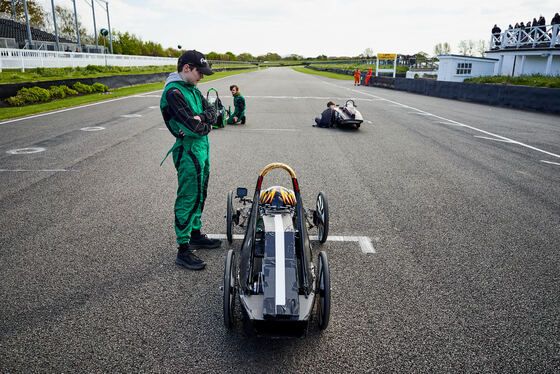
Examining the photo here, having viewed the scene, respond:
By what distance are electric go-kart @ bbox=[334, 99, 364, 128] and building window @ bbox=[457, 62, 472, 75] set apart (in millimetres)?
29265

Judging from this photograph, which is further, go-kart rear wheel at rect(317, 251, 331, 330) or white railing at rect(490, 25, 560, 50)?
white railing at rect(490, 25, 560, 50)

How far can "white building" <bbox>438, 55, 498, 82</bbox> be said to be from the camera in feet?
119

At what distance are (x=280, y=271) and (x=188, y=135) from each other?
68.8 inches

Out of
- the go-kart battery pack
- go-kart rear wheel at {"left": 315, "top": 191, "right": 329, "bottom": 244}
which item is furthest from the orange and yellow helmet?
go-kart rear wheel at {"left": 315, "top": 191, "right": 329, "bottom": 244}

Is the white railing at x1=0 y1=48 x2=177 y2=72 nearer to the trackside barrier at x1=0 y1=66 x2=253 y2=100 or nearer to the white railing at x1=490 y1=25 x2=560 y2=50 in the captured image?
the trackside barrier at x1=0 y1=66 x2=253 y2=100

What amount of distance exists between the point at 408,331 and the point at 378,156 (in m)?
6.39

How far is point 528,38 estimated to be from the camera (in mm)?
33000

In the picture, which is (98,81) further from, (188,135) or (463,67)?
(463,67)

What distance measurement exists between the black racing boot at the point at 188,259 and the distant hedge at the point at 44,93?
15.6 metres

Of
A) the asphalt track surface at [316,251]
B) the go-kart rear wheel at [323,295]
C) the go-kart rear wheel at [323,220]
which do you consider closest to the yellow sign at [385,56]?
the asphalt track surface at [316,251]

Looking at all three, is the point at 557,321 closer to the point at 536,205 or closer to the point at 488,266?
the point at 488,266

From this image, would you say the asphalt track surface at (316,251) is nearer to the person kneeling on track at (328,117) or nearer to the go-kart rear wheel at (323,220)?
the go-kart rear wheel at (323,220)

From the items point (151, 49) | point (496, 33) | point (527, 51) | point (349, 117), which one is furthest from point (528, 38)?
point (151, 49)

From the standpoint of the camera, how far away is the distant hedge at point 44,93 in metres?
15.8
